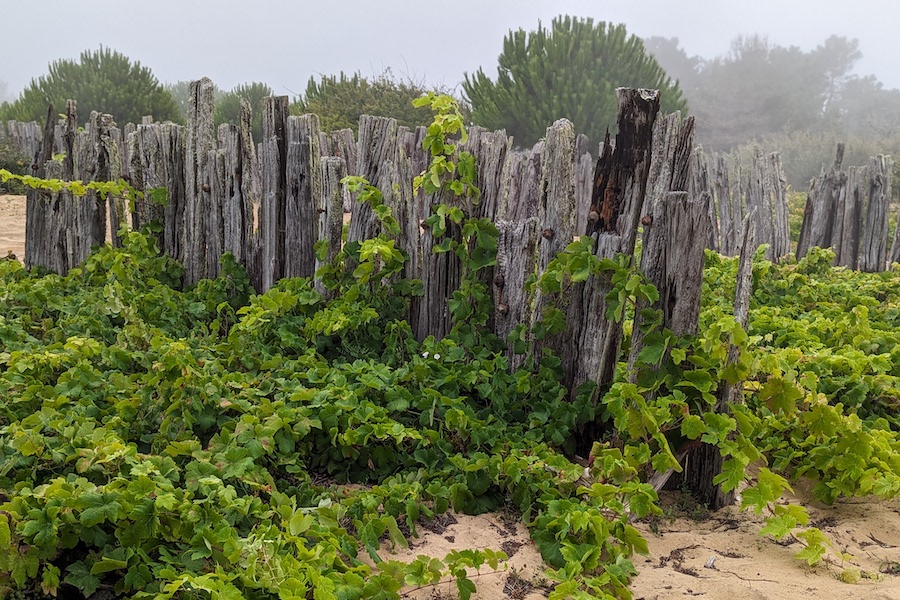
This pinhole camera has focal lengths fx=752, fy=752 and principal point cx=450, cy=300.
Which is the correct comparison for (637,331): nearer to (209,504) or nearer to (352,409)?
(352,409)

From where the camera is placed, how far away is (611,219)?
3797mm

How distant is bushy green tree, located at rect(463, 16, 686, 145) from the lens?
22391 mm

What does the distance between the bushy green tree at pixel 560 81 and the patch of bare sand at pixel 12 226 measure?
13513mm

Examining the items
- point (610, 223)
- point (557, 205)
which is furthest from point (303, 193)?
point (610, 223)

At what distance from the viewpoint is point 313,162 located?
5.23 meters

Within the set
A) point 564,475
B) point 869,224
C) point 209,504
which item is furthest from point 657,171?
point 869,224

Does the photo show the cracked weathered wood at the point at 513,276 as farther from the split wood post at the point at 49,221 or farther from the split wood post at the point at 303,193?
the split wood post at the point at 49,221

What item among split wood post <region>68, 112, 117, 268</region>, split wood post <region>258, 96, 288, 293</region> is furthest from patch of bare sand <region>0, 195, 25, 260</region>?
split wood post <region>258, 96, 288, 293</region>

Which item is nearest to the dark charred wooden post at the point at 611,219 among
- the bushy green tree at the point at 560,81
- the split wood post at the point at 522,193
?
the split wood post at the point at 522,193

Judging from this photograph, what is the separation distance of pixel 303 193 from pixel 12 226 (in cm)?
749

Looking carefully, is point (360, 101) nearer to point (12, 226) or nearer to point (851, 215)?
point (12, 226)

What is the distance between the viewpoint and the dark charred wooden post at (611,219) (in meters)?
3.70

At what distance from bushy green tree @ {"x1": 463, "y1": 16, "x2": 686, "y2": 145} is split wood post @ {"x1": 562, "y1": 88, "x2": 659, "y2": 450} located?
18571 millimetres

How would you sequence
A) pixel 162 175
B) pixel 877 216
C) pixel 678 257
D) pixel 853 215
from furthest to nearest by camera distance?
1. pixel 853 215
2. pixel 877 216
3. pixel 162 175
4. pixel 678 257
